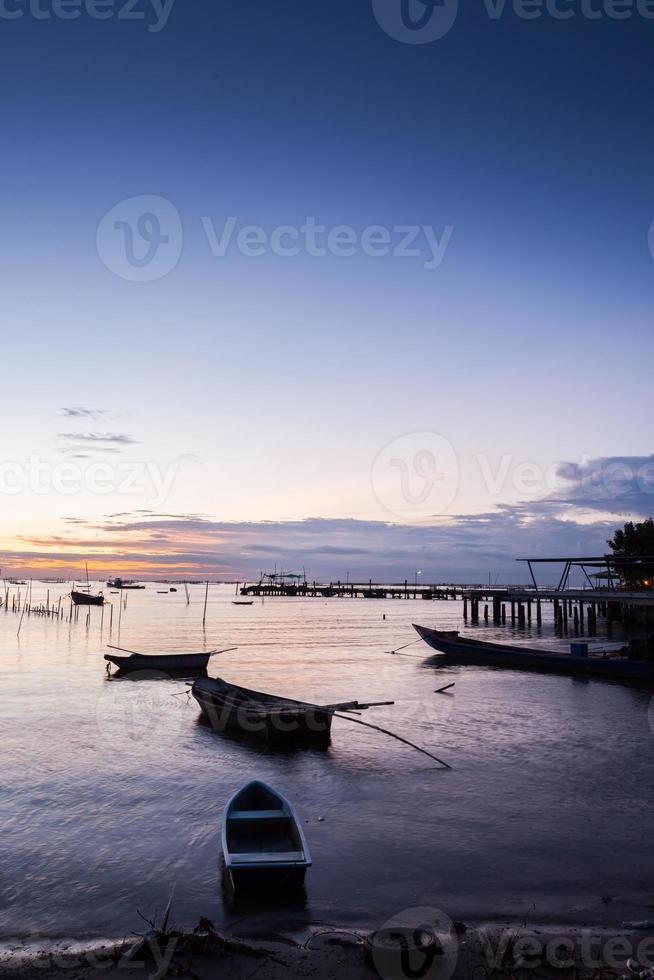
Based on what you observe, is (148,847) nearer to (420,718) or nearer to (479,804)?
(479,804)

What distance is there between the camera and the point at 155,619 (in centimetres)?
8481

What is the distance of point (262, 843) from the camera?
11133 mm

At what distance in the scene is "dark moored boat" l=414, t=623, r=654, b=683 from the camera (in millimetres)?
33406

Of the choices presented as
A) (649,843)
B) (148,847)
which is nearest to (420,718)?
(649,843)

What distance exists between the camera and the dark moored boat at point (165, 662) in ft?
116

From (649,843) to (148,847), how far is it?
9.50 m

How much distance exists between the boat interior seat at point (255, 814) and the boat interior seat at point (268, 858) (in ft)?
3.60

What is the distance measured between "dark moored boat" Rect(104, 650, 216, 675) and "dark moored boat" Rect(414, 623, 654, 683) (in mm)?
16683

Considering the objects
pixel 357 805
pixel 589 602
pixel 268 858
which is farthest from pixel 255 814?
pixel 589 602

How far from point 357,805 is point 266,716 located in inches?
234

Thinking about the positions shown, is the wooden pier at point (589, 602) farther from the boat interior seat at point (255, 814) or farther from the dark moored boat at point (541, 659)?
the boat interior seat at point (255, 814)

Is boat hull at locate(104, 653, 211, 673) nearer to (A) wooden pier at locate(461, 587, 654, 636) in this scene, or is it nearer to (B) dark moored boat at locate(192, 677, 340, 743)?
(B) dark moored boat at locate(192, 677, 340, 743)

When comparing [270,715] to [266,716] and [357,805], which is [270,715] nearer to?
[266,716]

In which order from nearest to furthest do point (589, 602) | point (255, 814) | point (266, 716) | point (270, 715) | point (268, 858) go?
point (268, 858) < point (255, 814) < point (270, 715) < point (266, 716) < point (589, 602)
